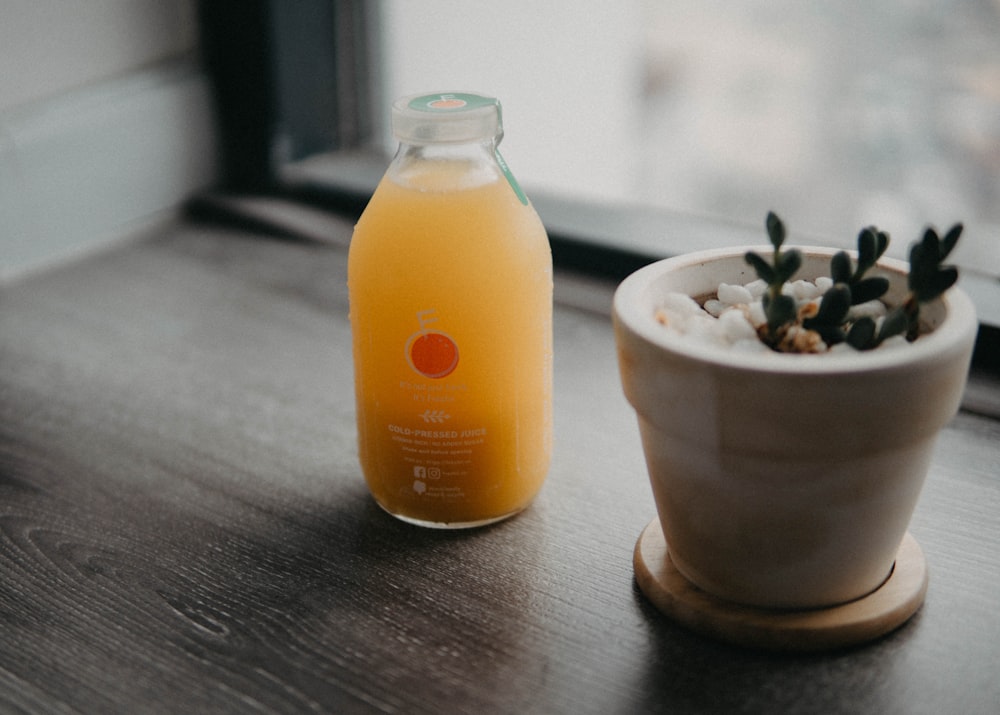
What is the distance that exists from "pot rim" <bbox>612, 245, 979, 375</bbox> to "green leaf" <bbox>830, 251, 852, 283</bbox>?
1.3 inches

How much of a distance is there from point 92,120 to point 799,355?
0.84 m

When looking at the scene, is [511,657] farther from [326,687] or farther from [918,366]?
[918,366]

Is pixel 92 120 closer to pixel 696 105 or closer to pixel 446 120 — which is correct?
pixel 446 120

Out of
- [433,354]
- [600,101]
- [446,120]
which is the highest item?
[446,120]

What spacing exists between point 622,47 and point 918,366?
5.47 ft

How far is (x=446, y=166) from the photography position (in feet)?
1.88

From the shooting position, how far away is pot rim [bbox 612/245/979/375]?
43 centimetres

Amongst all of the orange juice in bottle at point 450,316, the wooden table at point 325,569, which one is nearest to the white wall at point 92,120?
the wooden table at point 325,569

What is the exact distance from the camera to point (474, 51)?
142 cm

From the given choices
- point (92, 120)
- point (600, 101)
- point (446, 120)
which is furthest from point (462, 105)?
point (600, 101)

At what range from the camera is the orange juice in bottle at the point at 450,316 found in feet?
1.81

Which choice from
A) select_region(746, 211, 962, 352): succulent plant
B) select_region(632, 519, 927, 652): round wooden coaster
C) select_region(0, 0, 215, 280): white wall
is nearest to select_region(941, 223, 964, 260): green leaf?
select_region(746, 211, 962, 352): succulent plant

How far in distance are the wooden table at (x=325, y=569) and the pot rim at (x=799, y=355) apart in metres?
0.16

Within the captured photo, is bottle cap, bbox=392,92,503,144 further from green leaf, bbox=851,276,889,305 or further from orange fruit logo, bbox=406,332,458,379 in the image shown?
green leaf, bbox=851,276,889,305
